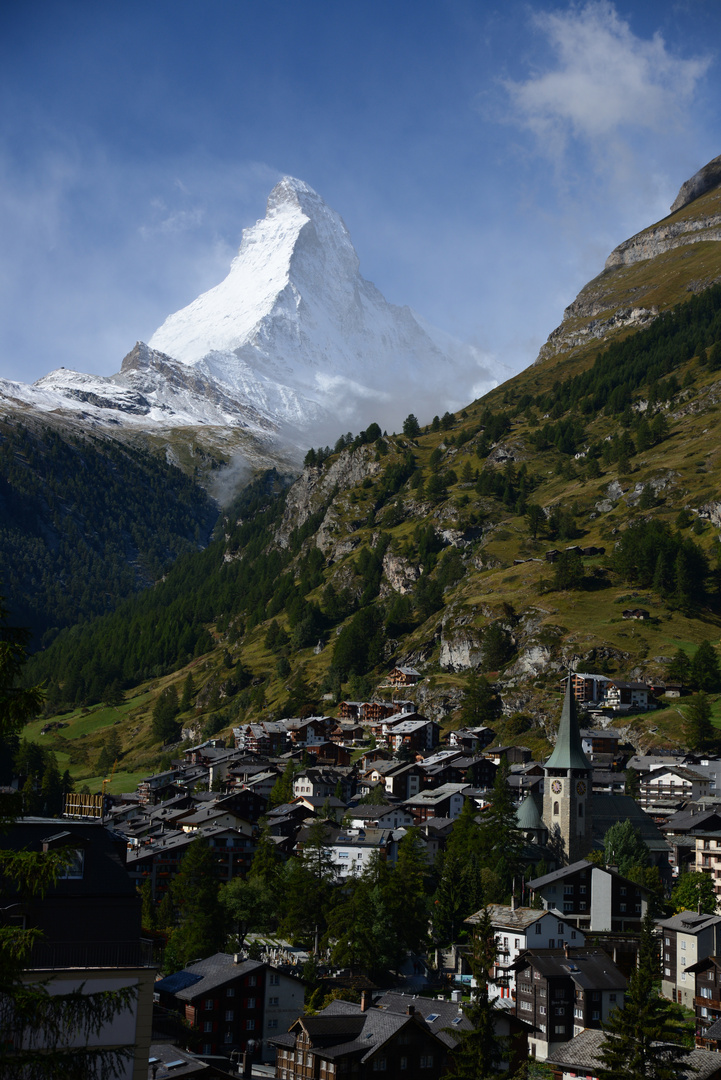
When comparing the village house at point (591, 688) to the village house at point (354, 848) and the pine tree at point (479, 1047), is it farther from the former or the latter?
the pine tree at point (479, 1047)

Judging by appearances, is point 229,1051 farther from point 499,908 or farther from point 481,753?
point 481,753

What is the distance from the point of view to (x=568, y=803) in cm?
11569

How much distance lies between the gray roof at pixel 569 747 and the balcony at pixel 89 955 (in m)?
97.5

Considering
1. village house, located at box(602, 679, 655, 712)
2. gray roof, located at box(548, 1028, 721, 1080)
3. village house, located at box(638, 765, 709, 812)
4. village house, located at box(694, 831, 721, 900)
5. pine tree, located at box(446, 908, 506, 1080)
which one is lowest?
gray roof, located at box(548, 1028, 721, 1080)

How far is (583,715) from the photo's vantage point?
156625 mm

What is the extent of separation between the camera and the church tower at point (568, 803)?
11506 cm

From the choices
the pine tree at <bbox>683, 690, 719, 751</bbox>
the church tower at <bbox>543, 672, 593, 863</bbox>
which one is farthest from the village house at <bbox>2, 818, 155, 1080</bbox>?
the pine tree at <bbox>683, 690, 719, 751</bbox>

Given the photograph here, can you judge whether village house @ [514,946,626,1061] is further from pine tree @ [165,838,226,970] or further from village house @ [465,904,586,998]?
pine tree @ [165,838,226,970]

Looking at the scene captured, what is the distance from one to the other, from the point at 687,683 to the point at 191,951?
10005 centimetres

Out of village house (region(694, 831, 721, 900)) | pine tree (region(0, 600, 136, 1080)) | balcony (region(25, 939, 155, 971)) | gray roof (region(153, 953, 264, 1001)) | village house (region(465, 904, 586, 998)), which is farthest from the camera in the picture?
village house (region(694, 831, 721, 900))

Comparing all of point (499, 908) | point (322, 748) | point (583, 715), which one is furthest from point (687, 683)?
point (499, 908)

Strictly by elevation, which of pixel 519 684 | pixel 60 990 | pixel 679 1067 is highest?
pixel 519 684

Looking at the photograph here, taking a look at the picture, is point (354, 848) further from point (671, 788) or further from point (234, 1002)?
point (234, 1002)

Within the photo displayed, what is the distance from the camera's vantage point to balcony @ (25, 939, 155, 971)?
2364cm
